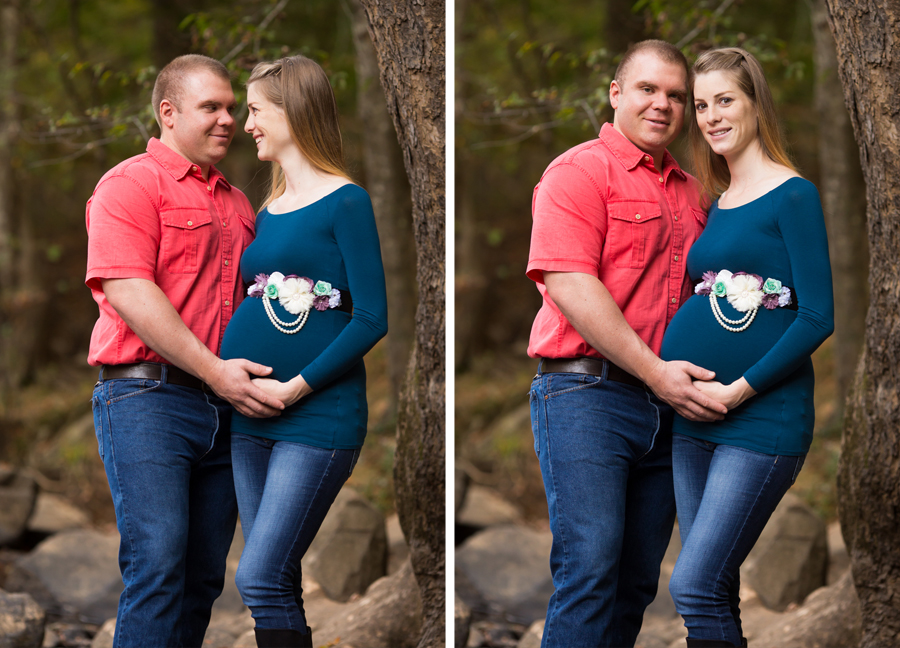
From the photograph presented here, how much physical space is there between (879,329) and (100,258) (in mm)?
2894

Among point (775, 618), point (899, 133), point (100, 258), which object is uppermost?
point (899, 133)

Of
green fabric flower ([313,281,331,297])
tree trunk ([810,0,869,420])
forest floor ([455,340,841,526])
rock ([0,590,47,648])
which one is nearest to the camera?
green fabric flower ([313,281,331,297])

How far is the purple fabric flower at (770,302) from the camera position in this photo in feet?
7.89

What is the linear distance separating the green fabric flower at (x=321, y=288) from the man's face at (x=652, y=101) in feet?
3.50

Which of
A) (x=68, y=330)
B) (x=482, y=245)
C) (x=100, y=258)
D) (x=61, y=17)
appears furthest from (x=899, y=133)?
(x=68, y=330)

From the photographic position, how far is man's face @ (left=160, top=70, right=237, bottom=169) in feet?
8.71

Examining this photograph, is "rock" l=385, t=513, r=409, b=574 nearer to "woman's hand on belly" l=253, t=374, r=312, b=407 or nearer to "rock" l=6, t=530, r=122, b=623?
"woman's hand on belly" l=253, t=374, r=312, b=407

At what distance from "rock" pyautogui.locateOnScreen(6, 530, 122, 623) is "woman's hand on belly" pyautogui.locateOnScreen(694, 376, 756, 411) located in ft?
12.1

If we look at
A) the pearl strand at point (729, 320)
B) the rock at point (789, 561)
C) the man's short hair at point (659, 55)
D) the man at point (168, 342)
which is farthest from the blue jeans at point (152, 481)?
the rock at point (789, 561)

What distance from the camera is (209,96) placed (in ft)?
8.71

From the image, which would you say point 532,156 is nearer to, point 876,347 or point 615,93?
point 876,347

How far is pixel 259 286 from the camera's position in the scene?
100.0 inches

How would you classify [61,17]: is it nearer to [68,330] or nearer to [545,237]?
[68,330]

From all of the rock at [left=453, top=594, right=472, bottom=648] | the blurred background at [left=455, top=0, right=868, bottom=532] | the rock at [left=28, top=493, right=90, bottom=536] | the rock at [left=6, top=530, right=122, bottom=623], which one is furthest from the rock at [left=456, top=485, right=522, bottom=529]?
the rock at [left=28, top=493, right=90, bottom=536]
